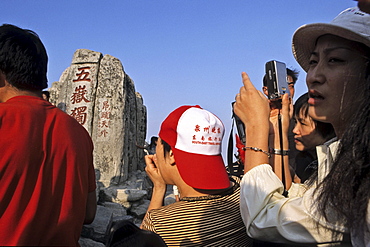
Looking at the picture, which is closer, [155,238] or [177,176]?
[155,238]

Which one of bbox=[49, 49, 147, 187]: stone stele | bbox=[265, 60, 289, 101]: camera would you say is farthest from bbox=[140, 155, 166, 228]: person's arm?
bbox=[49, 49, 147, 187]: stone stele

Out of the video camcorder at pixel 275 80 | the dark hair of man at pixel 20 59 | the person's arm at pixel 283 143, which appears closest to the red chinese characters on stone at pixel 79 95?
the dark hair of man at pixel 20 59

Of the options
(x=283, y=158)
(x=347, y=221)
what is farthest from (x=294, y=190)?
(x=347, y=221)

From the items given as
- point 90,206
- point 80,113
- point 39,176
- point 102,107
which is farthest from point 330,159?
point 80,113

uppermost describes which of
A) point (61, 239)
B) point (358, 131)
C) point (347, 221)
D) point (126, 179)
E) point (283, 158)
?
point (358, 131)

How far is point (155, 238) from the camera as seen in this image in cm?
92

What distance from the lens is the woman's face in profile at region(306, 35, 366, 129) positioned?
1107 millimetres

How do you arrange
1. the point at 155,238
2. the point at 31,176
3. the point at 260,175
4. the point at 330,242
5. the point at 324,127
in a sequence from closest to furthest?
the point at 155,238
the point at 330,242
the point at 260,175
the point at 31,176
the point at 324,127

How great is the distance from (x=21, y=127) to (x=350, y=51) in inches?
55.0

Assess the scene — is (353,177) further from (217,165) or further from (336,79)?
(217,165)

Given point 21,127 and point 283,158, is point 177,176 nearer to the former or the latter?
point 283,158

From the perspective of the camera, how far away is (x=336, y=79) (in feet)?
3.75

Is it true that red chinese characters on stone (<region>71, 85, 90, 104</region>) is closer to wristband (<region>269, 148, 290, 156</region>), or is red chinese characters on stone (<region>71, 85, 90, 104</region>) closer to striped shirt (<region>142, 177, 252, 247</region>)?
striped shirt (<region>142, 177, 252, 247</region>)

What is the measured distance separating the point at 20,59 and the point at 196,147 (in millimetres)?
1061
